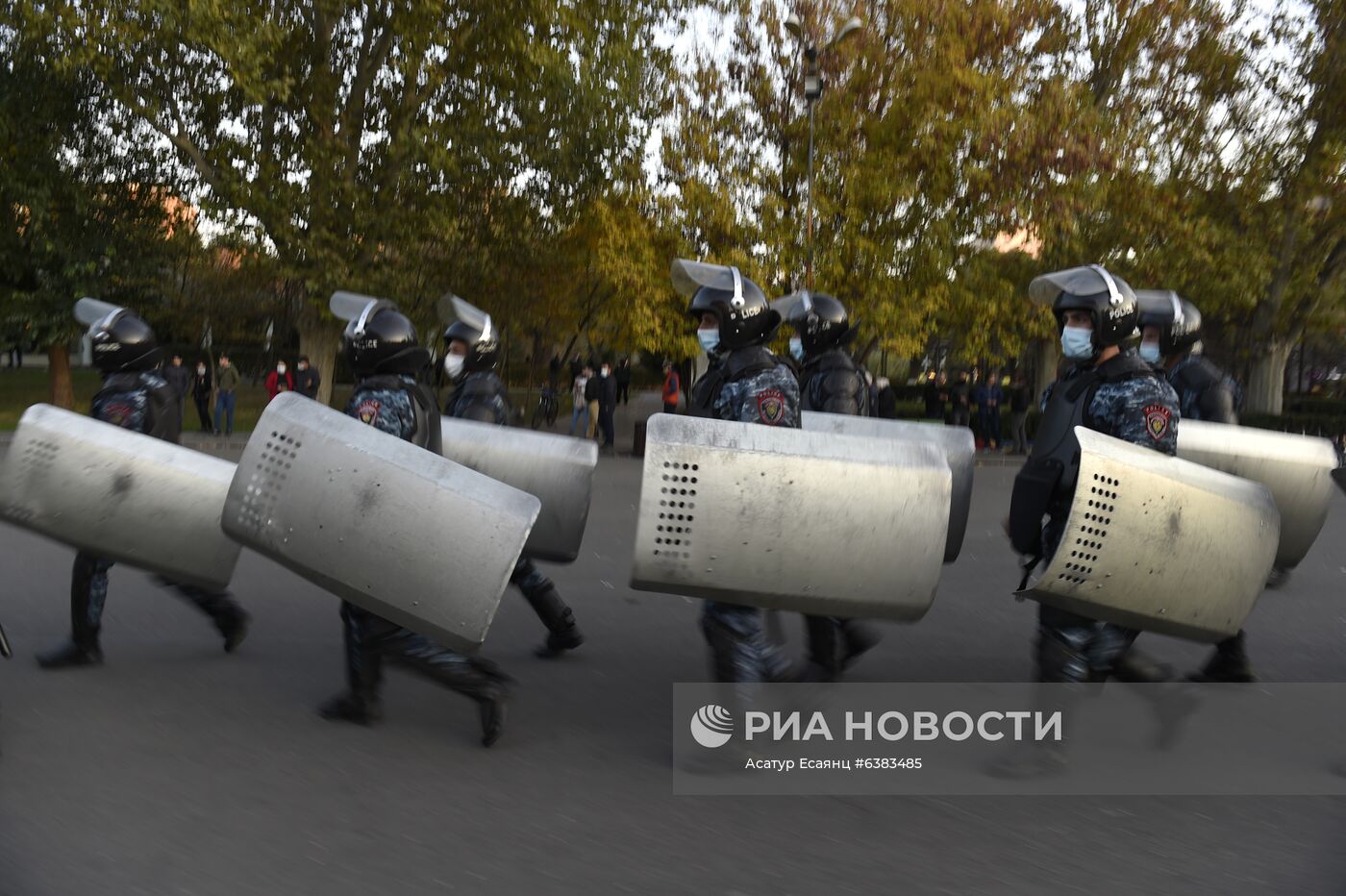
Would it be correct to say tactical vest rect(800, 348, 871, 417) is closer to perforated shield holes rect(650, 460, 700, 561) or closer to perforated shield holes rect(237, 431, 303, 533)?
perforated shield holes rect(650, 460, 700, 561)

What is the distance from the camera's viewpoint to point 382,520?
464cm

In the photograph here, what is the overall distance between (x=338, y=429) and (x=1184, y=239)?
23864 millimetres

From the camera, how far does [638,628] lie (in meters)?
7.54

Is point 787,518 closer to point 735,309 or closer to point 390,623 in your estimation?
point 735,309

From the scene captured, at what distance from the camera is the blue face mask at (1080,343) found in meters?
5.11

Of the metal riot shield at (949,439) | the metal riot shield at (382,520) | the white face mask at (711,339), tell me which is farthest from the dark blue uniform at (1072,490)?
the metal riot shield at (382,520)

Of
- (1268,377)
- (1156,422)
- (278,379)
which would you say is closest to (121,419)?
(1156,422)

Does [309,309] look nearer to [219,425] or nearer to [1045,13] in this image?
[219,425]

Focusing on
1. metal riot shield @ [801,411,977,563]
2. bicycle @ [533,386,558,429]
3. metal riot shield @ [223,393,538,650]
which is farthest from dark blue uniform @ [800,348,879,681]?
bicycle @ [533,386,558,429]

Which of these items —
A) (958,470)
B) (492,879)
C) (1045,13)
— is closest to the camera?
(492,879)

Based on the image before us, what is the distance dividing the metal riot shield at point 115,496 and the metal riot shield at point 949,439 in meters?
2.74

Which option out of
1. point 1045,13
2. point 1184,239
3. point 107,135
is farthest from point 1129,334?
point 107,135

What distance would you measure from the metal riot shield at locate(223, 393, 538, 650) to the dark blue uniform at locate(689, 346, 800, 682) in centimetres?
82

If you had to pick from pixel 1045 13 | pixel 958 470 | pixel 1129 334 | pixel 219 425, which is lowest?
pixel 219 425
